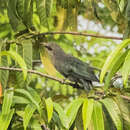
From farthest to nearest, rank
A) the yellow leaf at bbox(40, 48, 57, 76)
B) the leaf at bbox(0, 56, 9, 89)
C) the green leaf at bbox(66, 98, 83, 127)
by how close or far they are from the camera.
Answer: the yellow leaf at bbox(40, 48, 57, 76) < the leaf at bbox(0, 56, 9, 89) < the green leaf at bbox(66, 98, 83, 127)

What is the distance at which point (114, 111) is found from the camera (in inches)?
68.8

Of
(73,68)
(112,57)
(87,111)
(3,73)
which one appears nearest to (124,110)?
(87,111)

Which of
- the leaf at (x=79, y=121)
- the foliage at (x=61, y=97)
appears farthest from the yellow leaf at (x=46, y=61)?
the leaf at (x=79, y=121)

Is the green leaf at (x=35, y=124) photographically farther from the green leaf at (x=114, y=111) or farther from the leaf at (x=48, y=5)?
the leaf at (x=48, y=5)

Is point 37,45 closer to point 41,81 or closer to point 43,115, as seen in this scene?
point 43,115

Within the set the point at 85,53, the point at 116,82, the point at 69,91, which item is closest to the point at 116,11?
the point at 116,82

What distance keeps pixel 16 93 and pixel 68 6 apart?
62 cm

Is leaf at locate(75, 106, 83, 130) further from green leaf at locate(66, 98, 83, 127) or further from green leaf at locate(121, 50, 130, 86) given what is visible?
green leaf at locate(121, 50, 130, 86)

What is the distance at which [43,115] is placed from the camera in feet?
6.91

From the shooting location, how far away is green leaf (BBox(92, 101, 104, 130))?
67.0 inches

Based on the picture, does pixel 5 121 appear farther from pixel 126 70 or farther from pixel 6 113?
pixel 126 70

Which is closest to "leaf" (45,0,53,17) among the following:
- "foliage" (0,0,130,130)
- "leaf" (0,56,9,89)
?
"foliage" (0,0,130,130)

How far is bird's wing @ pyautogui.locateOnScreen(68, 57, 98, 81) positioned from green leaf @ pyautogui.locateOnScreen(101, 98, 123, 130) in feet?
4.56

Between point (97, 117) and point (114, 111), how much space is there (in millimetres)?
89
